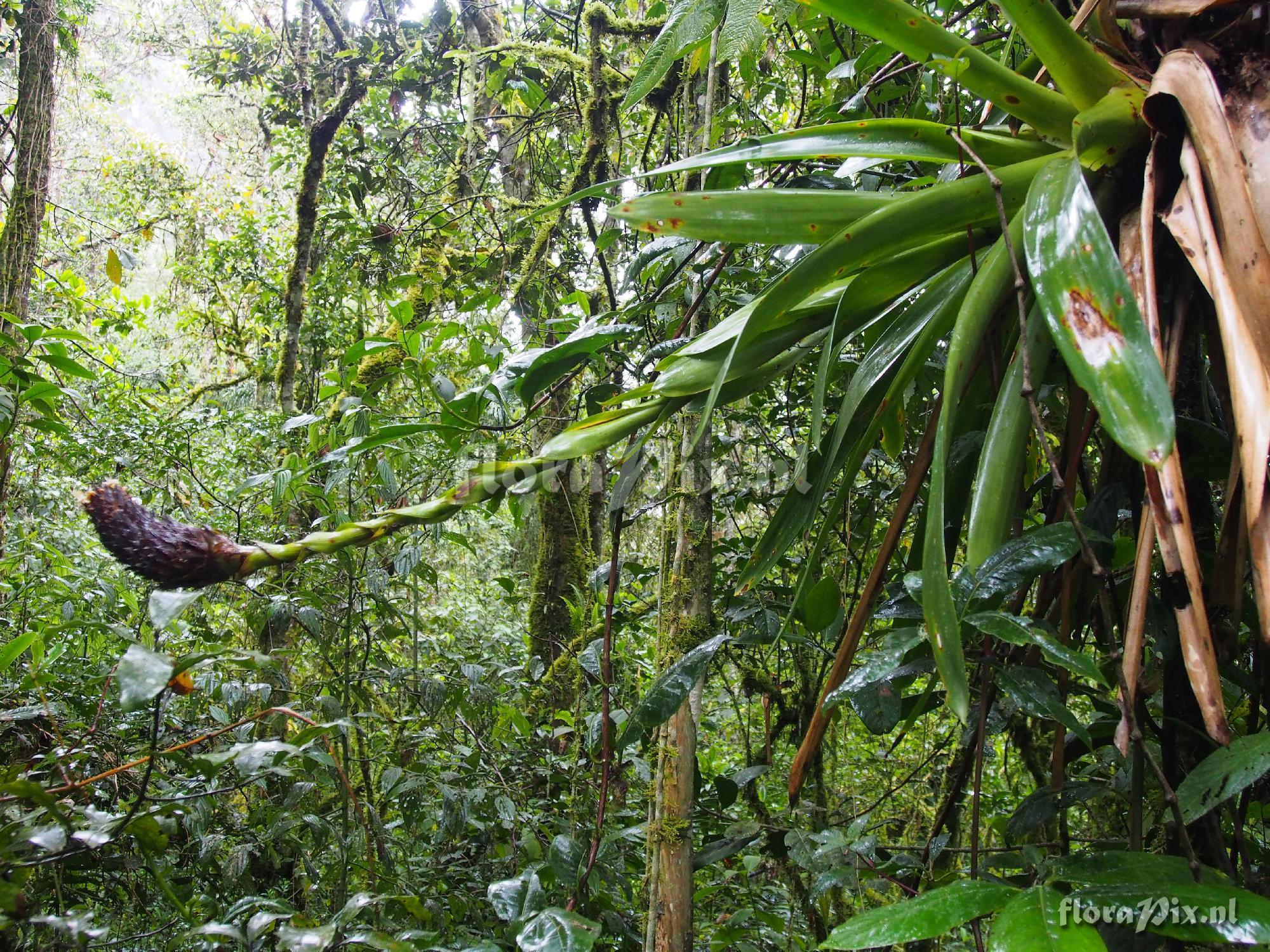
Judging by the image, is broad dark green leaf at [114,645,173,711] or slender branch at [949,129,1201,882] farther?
broad dark green leaf at [114,645,173,711]

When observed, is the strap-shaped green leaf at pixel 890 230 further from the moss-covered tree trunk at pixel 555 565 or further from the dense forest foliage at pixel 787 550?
the moss-covered tree trunk at pixel 555 565

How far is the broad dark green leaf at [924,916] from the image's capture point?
0.49 meters

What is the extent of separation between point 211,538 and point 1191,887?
73 centimetres

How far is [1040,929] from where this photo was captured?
476 millimetres

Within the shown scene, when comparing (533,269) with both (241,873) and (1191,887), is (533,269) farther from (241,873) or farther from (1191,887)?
(1191,887)

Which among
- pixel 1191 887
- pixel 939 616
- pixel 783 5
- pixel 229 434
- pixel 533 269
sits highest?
pixel 229 434

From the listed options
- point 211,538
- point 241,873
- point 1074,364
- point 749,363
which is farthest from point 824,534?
point 241,873

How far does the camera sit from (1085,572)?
0.90 meters

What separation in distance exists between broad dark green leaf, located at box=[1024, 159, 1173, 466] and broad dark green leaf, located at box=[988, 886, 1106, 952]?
1.00 ft

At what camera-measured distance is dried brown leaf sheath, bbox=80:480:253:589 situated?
510mm

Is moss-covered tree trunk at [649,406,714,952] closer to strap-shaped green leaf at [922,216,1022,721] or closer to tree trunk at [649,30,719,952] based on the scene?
tree trunk at [649,30,719,952]

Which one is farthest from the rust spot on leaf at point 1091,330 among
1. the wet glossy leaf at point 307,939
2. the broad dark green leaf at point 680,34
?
the wet glossy leaf at point 307,939

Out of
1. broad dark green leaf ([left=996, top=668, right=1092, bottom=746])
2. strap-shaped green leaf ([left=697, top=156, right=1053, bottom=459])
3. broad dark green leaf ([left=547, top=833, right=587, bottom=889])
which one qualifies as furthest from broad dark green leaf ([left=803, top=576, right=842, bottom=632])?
broad dark green leaf ([left=547, top=833, right=587, bottom=889])

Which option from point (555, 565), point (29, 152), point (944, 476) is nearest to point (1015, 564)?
point (944, 476)
